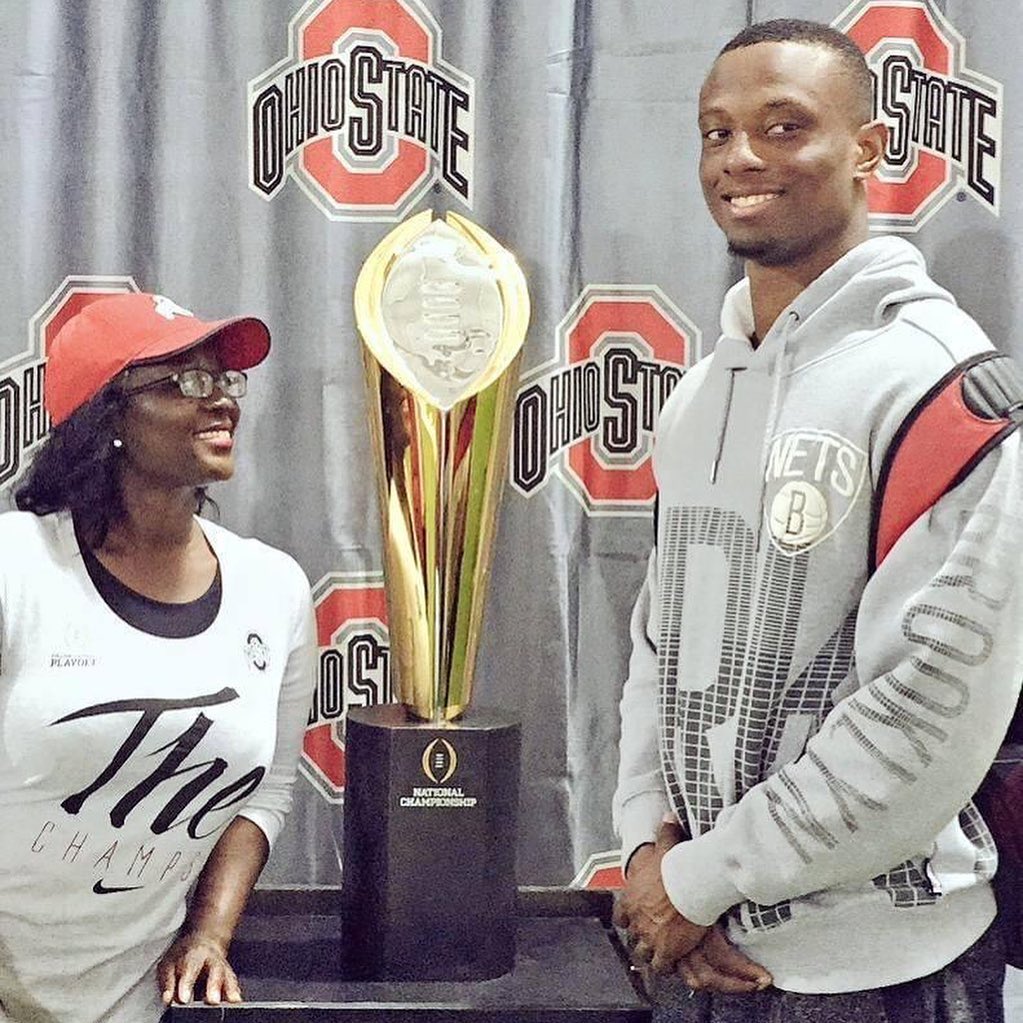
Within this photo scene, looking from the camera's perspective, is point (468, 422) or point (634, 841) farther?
point (468, 422)

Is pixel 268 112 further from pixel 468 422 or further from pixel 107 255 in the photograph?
pixel 468 422

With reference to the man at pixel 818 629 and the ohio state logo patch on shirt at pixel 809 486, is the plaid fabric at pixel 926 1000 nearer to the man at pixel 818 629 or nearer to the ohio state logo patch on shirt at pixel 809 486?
the man at pixel 818 629

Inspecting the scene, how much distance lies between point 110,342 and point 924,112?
97cm

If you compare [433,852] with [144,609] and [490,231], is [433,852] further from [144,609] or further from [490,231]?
[490,231]

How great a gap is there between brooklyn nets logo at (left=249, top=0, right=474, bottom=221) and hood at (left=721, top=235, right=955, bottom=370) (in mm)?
574

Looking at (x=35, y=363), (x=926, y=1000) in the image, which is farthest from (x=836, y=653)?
(x=35, y=363)

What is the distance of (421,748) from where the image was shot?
128 cm

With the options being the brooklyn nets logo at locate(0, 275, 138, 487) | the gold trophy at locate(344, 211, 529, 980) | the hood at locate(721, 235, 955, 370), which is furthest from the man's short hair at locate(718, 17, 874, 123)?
the brooklyn nets logo at locate(0, 275, 138, 487)

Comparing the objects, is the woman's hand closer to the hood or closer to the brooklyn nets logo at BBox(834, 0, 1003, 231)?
the hood

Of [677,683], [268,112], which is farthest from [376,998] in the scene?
[268,112]

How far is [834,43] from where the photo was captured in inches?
44.4

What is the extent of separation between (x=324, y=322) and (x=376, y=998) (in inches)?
29.4

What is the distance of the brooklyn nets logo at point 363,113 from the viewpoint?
1.54m

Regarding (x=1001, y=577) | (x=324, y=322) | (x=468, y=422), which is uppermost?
(x=324, y=322)
